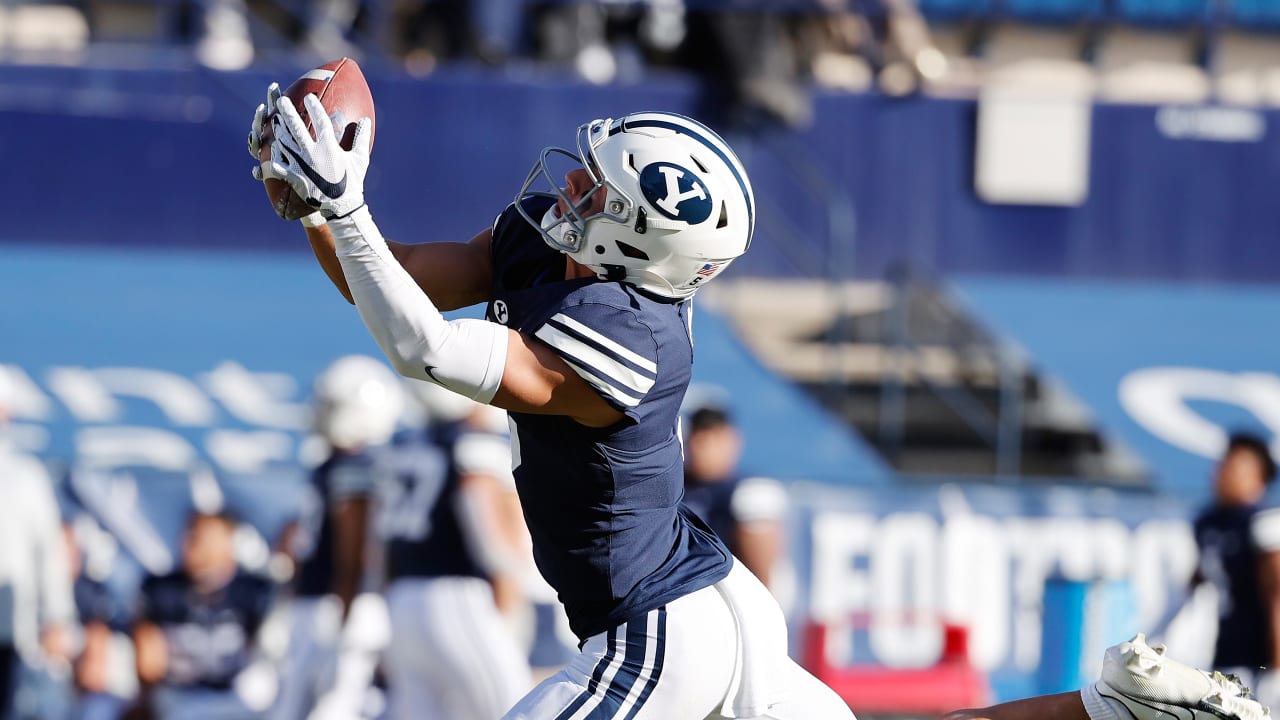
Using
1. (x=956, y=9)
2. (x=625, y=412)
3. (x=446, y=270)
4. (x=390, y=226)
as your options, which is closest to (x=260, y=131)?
(x=446, y=270)

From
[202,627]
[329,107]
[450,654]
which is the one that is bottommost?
[202,627]

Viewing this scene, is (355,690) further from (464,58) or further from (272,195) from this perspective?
Result: (464,58)

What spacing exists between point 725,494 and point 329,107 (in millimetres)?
3781

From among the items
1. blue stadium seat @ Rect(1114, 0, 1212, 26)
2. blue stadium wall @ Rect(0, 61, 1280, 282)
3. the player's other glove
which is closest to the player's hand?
the player's other glove

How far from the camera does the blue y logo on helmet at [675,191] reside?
3.03 metres

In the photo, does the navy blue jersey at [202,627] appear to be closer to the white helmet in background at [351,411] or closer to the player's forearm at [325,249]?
the white helmet in background at [351,411]

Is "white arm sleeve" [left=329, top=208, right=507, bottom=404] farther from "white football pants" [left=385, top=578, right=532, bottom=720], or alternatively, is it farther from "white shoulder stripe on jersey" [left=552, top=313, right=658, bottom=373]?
"white football pants" [left=385, top=578, right=532, bottom=720]

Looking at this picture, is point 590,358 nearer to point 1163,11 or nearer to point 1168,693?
point 1168,693

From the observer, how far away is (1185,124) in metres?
10.5

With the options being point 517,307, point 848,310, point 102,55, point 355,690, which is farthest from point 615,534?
point 102,55

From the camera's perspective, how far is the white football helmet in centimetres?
304

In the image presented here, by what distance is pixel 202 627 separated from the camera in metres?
6.75

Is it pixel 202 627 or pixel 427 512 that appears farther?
pixel 202 627

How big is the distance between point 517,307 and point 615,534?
1.56ft
